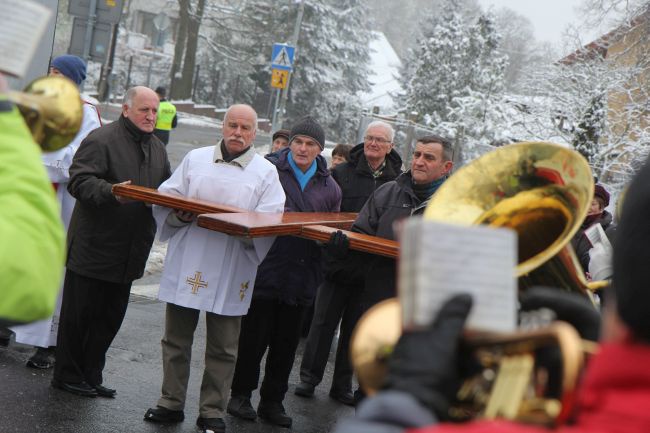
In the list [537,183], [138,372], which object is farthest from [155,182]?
[537,183]

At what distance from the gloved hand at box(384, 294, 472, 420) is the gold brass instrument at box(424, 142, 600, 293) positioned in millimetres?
1271

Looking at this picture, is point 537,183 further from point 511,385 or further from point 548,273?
point 511,385

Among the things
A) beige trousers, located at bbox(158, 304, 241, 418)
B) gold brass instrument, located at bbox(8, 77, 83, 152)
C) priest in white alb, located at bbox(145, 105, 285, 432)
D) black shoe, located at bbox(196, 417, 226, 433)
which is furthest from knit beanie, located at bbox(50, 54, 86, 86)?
gold brass instrument, located at bbox(8, 77, 83, 152)

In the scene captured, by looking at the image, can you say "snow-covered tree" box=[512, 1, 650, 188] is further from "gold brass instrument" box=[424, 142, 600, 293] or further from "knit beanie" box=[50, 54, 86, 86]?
"gold brass instrument" box=[424, 142, 600, 293]

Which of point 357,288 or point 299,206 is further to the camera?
point 357,288

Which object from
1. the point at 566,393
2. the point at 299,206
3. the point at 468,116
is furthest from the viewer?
the point at 468,116

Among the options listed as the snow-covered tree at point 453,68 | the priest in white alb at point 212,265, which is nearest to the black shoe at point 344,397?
the priest in white alb at point 212,265

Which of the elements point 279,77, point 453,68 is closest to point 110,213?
point 279,77

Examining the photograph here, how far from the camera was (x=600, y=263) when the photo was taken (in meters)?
4.95

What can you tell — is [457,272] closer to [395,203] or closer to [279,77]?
[395,203]

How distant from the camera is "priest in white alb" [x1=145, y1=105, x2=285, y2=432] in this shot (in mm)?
6016

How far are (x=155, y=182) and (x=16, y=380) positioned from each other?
5.07ft

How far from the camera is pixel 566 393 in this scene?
164cm

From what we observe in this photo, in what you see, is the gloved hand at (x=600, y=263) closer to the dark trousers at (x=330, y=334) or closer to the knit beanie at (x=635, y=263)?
the dark trousers at (x=330, y=334)
